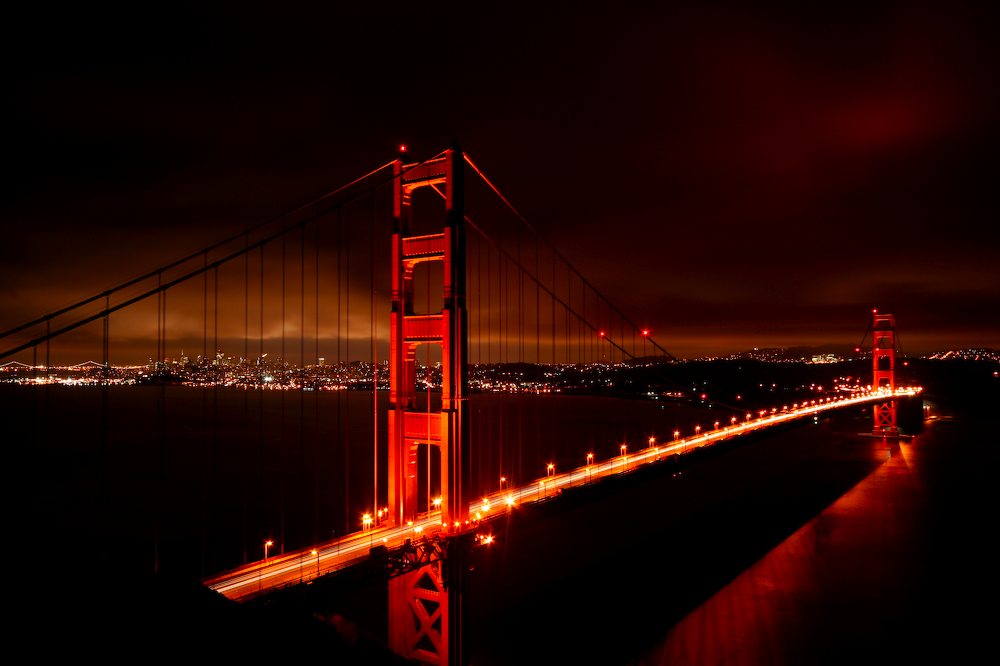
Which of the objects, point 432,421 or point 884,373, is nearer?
point 432,421

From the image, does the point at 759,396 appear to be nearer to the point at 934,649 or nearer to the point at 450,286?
the point at 934,649

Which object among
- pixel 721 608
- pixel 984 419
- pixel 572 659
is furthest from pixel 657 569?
pixel 984 419

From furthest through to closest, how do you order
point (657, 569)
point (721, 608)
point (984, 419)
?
point (984, 419), point (657, 569), point (721, 608)


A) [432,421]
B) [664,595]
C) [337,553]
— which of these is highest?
[432,421]

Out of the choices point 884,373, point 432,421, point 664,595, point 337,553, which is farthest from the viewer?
point 884,373

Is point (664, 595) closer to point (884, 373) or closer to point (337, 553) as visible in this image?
point (337, 553)

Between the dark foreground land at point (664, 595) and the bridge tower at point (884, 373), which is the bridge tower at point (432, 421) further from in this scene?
the bridge tower at point (884, 373)

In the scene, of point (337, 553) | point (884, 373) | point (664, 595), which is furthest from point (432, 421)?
point (884, 373)
